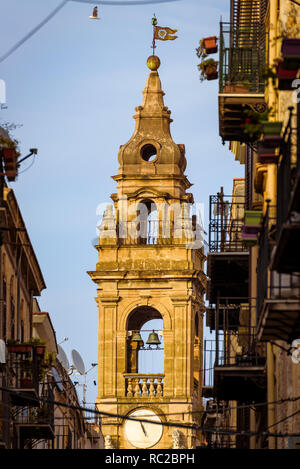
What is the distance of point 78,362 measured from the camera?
57.3m

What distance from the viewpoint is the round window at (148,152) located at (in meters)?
70.2

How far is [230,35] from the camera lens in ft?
93.3

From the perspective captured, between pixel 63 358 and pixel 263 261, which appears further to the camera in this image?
pixel 63 358

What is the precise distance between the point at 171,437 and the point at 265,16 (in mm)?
39200

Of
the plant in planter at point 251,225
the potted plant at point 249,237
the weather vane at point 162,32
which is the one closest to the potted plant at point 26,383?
the potted plant at point 249,237

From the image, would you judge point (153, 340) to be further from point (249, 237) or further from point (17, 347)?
point (249, 237)

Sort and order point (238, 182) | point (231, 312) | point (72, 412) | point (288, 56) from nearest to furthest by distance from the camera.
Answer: point (288, 56) < point (231, 312) < point (238, 182) < point (72, 412)

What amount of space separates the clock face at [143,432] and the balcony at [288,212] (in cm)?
4688

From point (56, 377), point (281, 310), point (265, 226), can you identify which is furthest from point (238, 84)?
point (56, 377)

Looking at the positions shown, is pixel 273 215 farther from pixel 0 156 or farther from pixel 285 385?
pixel 0 156

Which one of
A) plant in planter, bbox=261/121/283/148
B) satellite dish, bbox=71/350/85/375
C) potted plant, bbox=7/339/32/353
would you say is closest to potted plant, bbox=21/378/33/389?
potted plant, bbox=7/339/32/353

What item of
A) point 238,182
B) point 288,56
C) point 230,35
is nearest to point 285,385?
point 230,35

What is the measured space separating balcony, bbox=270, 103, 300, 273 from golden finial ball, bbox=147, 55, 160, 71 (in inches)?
2019

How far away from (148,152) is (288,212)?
174 ft
